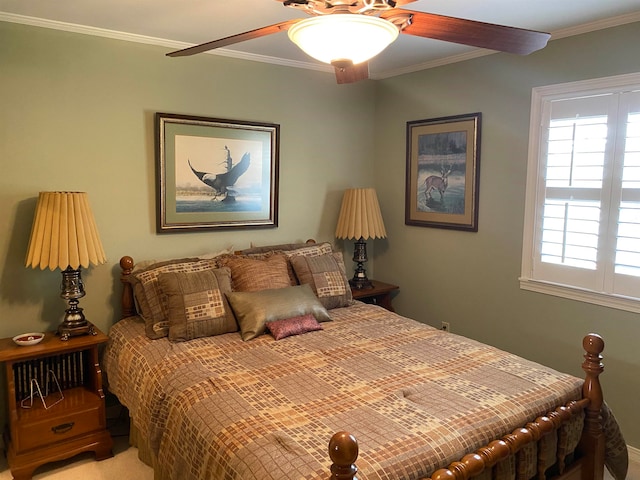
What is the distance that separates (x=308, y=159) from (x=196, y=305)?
5.51 feet

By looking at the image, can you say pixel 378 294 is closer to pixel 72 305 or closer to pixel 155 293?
pixel 155 293

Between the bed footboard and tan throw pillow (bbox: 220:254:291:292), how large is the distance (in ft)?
5.51

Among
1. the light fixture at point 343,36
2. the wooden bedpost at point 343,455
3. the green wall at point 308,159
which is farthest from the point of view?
the green wall at point 308,159

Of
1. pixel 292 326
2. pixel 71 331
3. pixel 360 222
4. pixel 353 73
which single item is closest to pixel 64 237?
pixel 71 331

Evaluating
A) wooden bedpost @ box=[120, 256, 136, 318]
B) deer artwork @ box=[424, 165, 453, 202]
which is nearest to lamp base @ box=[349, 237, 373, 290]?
deer artwork @ box=[424, 165, 453, 202]

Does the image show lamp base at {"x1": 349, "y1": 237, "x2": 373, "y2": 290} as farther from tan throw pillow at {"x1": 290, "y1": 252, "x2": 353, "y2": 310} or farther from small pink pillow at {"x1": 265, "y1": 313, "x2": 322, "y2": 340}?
small pink pillow at {"x1": 265, "y1": 313, "x2": 322, "y2": 340}

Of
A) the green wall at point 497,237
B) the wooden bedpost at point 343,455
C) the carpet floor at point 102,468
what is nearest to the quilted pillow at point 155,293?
the carpet floor at point 102,468

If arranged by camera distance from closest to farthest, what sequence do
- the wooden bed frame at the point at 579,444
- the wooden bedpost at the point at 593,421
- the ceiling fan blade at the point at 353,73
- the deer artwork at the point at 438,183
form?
the wooden bed frame at the point at 579,444
the ceiling fan blade at the point at 353,73
the wooden bedpost at the point at 593,421
the deer artwork at the point at 438,183

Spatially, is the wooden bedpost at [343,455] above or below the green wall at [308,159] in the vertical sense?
below

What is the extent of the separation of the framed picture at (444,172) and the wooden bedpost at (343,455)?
253 cm

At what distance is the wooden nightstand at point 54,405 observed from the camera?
8.32 ft

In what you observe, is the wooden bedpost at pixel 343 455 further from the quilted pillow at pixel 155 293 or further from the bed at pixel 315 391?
the quilted pillow at pixel 155 293

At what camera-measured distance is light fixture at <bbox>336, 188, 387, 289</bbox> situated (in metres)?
3.88

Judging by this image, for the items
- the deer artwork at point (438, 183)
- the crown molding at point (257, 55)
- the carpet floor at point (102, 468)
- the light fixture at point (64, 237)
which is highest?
the crown molding at point (257, 55)
